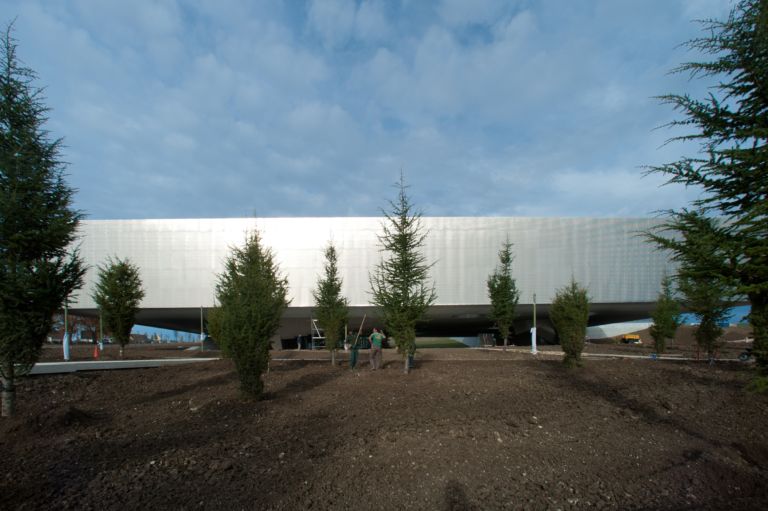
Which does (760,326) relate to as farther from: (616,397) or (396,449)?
(616,397)

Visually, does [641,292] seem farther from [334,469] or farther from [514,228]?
[334,469]

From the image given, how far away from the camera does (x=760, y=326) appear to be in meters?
4.69

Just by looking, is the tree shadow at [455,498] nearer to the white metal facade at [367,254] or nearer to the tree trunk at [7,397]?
the tree trunk at [7,397]

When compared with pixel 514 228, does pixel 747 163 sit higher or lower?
lower

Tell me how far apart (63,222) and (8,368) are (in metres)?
2.79

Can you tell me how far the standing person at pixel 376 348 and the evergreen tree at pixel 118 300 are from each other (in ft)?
40.8

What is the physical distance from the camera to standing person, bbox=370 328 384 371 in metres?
13.3

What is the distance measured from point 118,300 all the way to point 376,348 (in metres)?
12.9

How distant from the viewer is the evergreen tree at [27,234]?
23.1 ft

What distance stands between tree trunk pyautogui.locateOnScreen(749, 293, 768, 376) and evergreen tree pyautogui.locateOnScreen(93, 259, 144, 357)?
21362mm

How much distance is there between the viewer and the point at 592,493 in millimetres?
4309

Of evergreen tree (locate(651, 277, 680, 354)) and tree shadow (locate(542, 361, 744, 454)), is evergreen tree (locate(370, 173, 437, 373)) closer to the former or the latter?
tree shadow (locate(542, 361, 744, 454))

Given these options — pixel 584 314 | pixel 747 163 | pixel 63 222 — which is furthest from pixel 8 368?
pixel 584 314

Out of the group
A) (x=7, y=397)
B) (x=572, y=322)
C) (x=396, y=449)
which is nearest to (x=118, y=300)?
(x=7, y=397)
